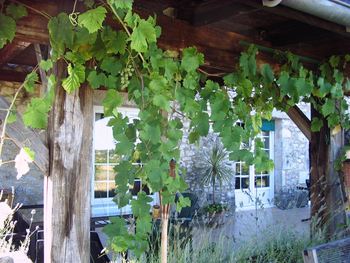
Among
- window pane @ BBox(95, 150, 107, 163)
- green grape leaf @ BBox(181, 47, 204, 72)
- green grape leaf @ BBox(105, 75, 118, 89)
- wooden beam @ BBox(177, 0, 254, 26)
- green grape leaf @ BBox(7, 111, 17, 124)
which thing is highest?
wooden beam @ BBox(177, 0, 254, 26)

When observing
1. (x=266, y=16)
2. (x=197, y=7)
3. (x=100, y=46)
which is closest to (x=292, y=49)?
(x=266, y=16)

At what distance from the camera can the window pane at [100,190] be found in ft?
23.9

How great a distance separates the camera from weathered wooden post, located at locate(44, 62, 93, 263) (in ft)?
7.31

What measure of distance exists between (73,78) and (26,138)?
1.27 ft

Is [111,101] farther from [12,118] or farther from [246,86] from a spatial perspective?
[246,86]

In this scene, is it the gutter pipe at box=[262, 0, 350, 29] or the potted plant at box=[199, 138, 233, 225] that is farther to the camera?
the potted plant at box=[199, 138, 233, 225]

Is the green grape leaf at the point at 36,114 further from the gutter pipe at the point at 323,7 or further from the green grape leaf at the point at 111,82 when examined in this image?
the gutter pipe at the point at 323,7

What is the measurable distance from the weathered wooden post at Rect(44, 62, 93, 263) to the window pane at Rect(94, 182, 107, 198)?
5.04m

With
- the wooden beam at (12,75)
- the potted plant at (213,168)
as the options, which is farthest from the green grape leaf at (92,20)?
the potted plant at (213,168)

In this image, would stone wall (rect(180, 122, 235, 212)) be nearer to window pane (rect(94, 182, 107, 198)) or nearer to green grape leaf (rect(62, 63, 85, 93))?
window pane (rect(94, 182, 107, 198))

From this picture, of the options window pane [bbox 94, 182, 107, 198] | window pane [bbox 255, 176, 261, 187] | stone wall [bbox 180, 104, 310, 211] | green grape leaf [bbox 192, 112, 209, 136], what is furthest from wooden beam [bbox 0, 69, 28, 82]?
window pane [bbox 255, 176, 261, 187]

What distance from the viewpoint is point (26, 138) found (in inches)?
83.7

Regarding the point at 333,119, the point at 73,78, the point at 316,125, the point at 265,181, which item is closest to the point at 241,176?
the point at 265,181

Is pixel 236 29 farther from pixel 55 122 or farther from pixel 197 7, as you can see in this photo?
pixel 55 122
